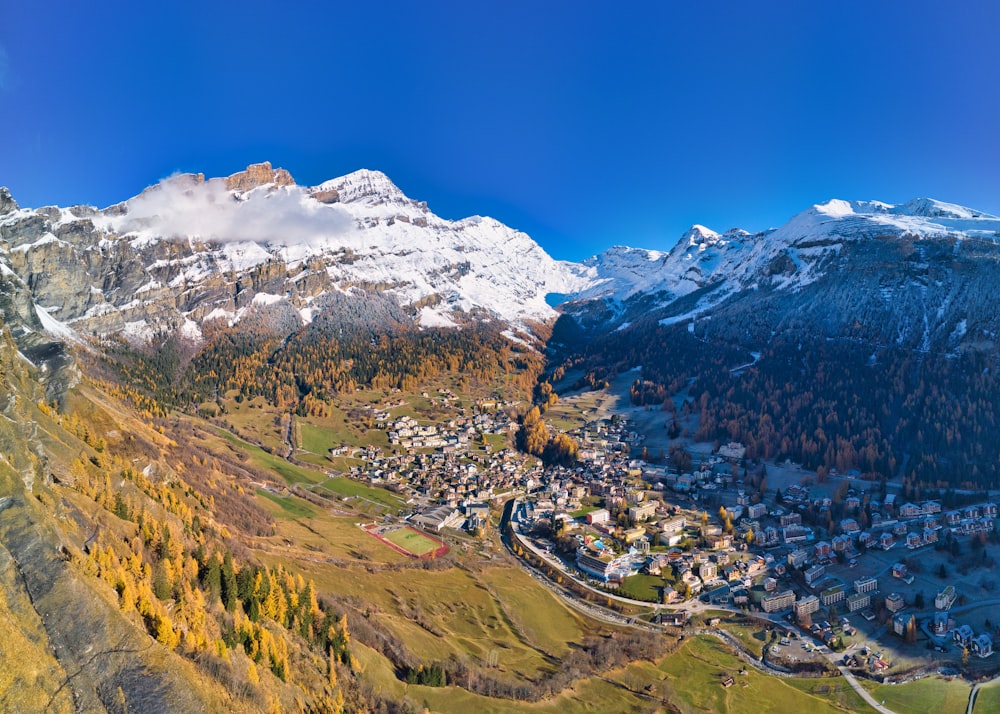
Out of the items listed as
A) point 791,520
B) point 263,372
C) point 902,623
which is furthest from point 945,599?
point 263,372

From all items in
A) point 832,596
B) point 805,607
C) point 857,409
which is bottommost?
point 805,607

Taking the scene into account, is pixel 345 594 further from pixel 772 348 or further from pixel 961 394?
pixel 772 348

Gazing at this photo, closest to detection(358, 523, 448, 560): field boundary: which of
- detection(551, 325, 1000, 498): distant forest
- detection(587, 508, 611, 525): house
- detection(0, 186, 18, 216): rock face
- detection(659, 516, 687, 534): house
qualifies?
detection(587, 508, 611, 525): house

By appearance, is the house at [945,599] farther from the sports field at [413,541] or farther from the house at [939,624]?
the sports field at [413,541]

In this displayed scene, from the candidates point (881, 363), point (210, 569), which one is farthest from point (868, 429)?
point (210, 569)

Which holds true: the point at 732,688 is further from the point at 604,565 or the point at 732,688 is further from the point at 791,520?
the point at 791,520

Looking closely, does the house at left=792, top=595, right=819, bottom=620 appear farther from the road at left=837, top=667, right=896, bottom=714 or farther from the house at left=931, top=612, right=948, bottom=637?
the house at left=931, top=612, right=948, bottom=637

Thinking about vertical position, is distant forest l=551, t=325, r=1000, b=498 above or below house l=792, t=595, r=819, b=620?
above

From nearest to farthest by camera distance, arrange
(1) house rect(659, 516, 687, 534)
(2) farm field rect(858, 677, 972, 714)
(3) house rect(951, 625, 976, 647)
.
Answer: (2) farm field rect(858, 677, 972, 714), (3) house rect(951, 625, 976, 647), (1) house rect(659, 516, 687, 534)
